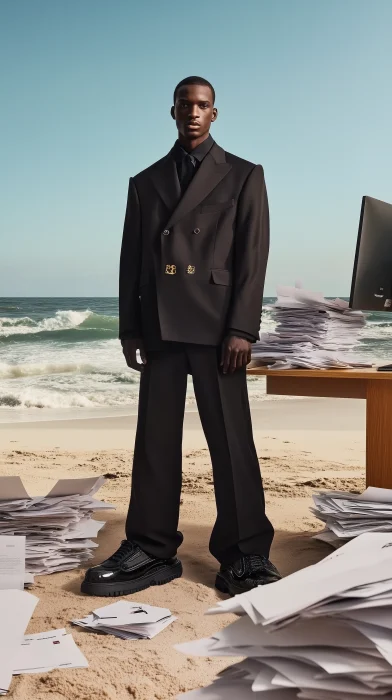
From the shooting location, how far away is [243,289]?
2475 millimetres

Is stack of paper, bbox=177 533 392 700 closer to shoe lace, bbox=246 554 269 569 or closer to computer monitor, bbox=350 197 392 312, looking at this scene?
shoe lace, bbox=246 554 269 569

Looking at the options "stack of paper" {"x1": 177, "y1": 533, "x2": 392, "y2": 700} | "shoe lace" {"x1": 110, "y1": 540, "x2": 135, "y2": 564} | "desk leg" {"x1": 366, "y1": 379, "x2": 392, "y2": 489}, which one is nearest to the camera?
"stack of paper" {"x1": 177, "y1": 533, "x2": 392, "y2": 700}

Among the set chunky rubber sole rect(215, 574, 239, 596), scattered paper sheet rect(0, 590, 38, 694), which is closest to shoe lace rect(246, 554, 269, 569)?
chunky rubber sole rect(215, 574, 239, 596)

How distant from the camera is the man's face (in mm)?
2506

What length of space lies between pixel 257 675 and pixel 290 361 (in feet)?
7.05

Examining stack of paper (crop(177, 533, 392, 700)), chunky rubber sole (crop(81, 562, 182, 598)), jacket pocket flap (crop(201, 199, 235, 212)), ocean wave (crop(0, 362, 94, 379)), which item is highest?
jacket pocket flap (crop(201, 199, 235, 212))

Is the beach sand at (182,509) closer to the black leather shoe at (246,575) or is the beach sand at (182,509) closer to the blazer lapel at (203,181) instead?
the black leather shoe at (246,575)

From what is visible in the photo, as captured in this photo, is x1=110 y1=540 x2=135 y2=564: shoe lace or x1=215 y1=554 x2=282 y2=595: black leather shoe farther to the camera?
x1=110 y1=540 x2=135 y2=564: shoe lace

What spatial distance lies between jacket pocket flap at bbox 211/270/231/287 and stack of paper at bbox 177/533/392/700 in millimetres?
1885

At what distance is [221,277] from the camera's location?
2488 millimetres

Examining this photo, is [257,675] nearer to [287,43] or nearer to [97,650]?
[97,650]

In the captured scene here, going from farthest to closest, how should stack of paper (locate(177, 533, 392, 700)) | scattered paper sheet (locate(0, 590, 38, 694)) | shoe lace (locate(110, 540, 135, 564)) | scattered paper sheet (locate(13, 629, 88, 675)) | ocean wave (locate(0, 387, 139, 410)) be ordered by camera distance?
ocean wave (locate(0, 387, 139, 410)) → shoe lace (locate(110, 540, 135, 564)) → scattered paper sheet (locate(13, 629, 88, 675)) → scattered paper sheet (locate(0, 590, 38, 694)) → stack of paper (locate(177, 533, 392, 700))

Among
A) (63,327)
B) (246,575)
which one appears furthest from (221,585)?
(63,327)

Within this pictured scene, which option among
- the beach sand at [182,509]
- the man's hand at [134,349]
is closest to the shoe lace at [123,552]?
the beach sand at [182,509]
